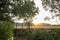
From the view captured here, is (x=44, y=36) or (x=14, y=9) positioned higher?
(x=14, y=9)

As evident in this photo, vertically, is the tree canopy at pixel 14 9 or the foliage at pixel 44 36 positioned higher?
the tree canopy at pixel 14 9

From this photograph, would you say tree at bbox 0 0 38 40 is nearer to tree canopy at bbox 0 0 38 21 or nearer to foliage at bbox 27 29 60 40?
tree canopy at bbox 0 0 38 21

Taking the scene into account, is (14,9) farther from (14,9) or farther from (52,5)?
(52,5)

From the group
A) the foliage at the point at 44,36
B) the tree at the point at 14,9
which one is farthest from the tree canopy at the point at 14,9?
the foliage at the point at 44,36

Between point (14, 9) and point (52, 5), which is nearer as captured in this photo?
point (52, 5)

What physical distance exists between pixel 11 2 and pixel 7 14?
1.34 metres

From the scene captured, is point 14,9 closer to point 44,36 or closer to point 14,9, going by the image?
point 14,9

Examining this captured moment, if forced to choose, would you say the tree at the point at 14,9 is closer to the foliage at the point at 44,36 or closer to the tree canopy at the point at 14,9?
the tree canopy at the point at 14,9

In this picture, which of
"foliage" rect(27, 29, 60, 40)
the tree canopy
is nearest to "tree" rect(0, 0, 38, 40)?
the tree canopy

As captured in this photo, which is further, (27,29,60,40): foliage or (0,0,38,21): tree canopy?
(0,0,38,21): tree canopy

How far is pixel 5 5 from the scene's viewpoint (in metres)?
22.3

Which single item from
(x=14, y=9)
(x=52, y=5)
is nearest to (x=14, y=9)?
(x=14, y=9)

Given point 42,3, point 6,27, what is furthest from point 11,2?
point 6,27

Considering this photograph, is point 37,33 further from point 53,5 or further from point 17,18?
point 17,18
